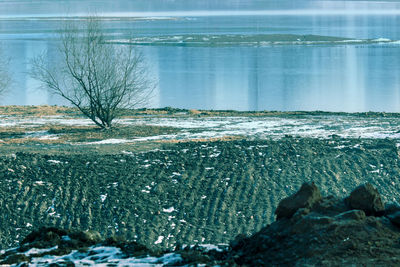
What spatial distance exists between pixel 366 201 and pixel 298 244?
48.1 inches

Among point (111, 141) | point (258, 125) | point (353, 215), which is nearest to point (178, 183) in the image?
point (111, 141)

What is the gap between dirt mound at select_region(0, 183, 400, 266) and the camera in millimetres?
6969

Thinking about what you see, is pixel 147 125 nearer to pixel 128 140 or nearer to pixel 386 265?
pixel 128 140

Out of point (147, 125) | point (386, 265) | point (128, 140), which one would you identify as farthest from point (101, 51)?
point (386, 265)

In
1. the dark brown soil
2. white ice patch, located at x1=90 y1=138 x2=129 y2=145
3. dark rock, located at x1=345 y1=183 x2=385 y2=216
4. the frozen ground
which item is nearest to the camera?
dark rock, located at x1=345 y1=183 x2=385 y2=216

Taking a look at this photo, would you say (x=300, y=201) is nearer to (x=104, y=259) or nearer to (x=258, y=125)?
(x=104, y=259)

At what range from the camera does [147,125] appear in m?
23.3

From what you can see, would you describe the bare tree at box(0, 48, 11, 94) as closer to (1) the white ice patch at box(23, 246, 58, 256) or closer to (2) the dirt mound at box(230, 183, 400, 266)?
(1) the white ice patch at box(23, 246, 58, 256)

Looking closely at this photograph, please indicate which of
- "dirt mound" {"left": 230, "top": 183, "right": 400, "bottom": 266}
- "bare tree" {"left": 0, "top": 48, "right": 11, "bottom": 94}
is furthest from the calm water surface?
"dirt mound" {"left": 230, "top": 183, "right": 400, "bottom": 266}

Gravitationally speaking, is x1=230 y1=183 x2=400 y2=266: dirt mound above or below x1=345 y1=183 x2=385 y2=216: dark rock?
below

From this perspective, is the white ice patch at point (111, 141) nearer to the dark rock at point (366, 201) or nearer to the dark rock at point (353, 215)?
the dark rock at point (366, 201)

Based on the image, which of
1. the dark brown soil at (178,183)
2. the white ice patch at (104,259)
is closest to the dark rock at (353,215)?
the white ice patch at (104,259)

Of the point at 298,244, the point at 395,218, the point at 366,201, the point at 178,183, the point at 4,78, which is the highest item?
the point at 4,78

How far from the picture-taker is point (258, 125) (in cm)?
2281
